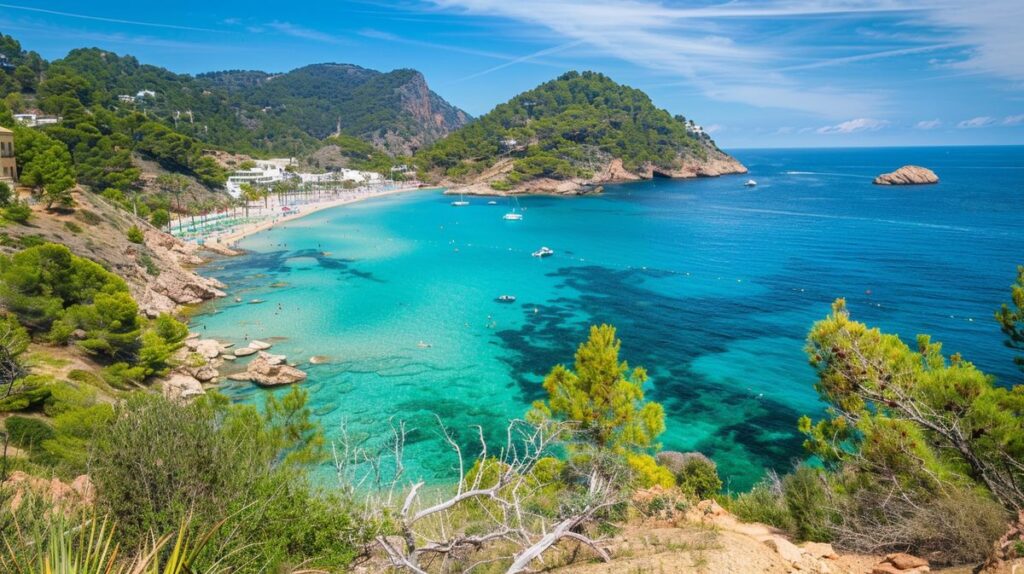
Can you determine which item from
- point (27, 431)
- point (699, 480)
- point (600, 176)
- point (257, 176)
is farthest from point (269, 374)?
point (600, 176)

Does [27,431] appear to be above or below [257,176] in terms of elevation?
below

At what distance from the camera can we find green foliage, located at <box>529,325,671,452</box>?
1514cm

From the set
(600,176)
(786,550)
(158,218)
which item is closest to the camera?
(786,550)

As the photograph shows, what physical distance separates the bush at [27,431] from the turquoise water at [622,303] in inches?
382

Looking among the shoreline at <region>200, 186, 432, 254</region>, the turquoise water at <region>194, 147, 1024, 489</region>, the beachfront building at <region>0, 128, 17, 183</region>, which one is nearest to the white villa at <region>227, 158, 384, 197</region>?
the shoreline at <region>200, 186, 432, 254</region>

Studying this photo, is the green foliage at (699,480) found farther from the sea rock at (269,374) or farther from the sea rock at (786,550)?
the sea rock at (269,374)

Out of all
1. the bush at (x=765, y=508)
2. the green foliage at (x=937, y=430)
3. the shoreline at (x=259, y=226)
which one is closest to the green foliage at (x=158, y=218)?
the shoreline at (x=259, y=226)

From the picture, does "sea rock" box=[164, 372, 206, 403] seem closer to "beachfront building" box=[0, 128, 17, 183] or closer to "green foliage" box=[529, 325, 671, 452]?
"green foliage" box=[529, 325, 671, 452]

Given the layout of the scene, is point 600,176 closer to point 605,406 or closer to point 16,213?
point 16,213

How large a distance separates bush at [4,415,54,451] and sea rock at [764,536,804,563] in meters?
18.8

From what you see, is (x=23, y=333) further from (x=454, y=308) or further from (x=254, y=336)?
(x=454, y=308)

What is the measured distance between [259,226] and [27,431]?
60924 millimetres

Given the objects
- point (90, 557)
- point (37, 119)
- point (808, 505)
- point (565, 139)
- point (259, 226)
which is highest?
point (565, 139)

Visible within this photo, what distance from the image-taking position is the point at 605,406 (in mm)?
15273
